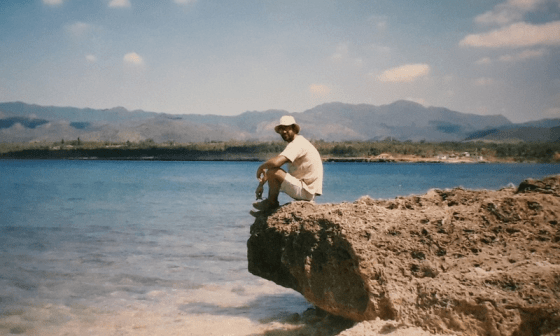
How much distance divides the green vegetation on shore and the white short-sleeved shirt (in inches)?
4751

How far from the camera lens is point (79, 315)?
7926 mm

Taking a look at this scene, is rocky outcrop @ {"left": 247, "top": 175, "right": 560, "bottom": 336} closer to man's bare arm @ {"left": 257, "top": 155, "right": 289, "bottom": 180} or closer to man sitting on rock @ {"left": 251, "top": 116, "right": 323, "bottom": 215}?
man sitting on rock @ {"left": 251, "top": 116, "right": 323, "bottom": 215}

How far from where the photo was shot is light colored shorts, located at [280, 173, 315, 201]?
6.18 m

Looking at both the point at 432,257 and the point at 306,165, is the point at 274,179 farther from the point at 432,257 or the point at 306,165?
the point at 432,257

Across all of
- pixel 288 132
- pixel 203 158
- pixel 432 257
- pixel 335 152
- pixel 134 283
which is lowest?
pixel 134 283

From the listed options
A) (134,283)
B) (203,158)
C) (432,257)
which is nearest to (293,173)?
(432,257)

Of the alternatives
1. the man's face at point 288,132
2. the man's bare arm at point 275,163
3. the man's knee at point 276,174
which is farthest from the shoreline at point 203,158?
the man's bare arm at point 275,163

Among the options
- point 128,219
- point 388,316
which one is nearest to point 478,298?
point 388,316

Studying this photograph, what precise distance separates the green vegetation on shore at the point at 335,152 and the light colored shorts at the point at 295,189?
12079cm

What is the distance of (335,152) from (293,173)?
13451 cm

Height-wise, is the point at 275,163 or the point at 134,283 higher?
the point at 275,163

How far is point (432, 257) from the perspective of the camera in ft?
→ 15.9

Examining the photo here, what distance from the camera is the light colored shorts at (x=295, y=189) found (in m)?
6.18

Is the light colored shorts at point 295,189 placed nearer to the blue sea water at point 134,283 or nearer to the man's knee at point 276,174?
the man's knee at point 276,174
